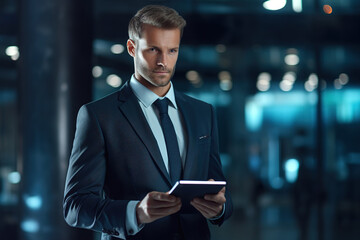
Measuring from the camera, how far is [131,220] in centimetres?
169

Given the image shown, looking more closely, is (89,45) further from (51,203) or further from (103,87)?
(103,87)

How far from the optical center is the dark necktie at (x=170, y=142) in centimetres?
183

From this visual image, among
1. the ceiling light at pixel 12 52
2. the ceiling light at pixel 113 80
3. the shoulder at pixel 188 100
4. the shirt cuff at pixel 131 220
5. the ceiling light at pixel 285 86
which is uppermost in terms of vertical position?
the ceiling light at pixel 12 52

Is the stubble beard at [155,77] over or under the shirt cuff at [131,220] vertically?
over

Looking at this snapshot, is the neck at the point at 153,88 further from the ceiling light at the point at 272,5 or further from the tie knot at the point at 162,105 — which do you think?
the ceiling light at the point at 272,5

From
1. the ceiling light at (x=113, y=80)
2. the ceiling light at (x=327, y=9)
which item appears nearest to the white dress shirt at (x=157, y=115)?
the ceiling light at (x=113, y=80)

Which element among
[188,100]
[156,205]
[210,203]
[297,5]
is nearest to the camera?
[156,205]

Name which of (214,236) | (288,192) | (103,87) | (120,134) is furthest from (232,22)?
(120,134)

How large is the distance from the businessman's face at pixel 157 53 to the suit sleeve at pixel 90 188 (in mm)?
245

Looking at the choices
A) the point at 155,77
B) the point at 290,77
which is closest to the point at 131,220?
the point at 155,77

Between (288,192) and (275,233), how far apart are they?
23.4 inches

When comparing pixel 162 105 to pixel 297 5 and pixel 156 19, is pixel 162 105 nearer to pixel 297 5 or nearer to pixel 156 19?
pixel 156 19

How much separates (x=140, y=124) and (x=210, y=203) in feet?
1.21

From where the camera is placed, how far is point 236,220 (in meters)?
7.42
